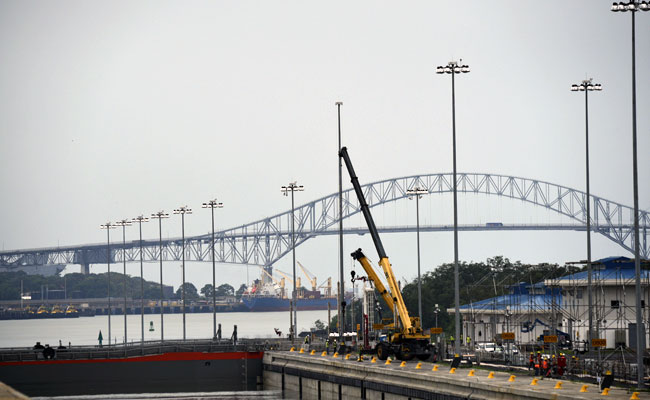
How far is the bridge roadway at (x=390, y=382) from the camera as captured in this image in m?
43.9

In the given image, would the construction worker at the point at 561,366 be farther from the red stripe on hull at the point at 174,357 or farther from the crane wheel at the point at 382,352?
the red stripe on hull at the point at 174,357

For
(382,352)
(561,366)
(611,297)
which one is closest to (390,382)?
(561,366)

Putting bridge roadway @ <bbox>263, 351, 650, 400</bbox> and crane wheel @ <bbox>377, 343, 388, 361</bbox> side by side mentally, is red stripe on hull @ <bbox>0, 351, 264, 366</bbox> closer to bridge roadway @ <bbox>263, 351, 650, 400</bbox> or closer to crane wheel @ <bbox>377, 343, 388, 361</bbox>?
bridge roadway @ <bbox>263, 351, 650, 400</bbox>

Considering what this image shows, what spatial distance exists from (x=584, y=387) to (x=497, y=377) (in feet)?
25.2

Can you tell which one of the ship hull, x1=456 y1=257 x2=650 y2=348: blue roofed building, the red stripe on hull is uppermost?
x1=456 y1=257 x2=650 y2=348: blue roofed building

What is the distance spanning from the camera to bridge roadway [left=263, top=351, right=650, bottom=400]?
4388 cm

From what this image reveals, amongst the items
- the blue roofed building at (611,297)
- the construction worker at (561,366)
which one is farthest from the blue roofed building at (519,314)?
the construction worker at (561,366)

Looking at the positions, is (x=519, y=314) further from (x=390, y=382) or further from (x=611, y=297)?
(x=390, y=382)

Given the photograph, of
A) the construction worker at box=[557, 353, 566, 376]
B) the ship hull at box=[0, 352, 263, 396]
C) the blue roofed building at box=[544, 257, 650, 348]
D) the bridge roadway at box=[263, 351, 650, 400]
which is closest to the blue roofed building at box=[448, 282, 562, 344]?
the blue roofed building at box=[544, 257, 650, 348]

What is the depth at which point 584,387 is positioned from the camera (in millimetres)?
43531

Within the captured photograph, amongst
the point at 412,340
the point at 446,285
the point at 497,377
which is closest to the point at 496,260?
the point at 446,285

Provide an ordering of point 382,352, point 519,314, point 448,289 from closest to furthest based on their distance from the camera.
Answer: point 382,352, point 519,314, point 448,289

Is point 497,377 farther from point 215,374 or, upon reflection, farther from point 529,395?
point 215,374

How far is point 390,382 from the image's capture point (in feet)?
182
